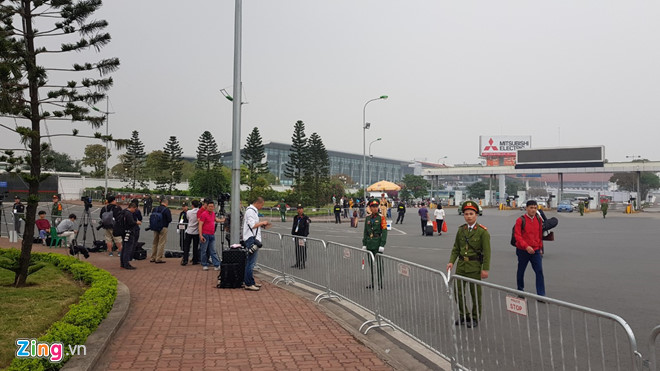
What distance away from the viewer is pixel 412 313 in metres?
5.89

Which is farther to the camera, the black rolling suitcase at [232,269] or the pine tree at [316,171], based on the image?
the pine tree at [316,171]

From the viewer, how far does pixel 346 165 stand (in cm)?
15538

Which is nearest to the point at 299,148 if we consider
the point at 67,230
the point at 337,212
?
the point at 337,212

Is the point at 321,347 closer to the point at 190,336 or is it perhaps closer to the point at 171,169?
the point at 190,336

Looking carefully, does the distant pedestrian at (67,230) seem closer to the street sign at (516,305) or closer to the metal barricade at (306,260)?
the metal barricade at (306,260)

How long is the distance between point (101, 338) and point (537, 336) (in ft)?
14.7

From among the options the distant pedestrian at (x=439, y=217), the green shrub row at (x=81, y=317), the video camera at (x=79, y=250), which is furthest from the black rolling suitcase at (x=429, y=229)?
the green shrub row at (x=81, y=317)

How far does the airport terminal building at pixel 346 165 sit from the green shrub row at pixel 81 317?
104 meters

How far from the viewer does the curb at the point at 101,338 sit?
184 inches

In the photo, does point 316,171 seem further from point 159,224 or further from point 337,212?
point 159,224

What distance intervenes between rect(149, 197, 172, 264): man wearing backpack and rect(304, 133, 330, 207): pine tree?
46658 millimetres

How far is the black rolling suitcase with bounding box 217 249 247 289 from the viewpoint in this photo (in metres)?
9.23

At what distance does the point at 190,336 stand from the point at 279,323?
4.05ft

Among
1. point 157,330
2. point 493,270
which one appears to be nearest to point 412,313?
point 157,330
